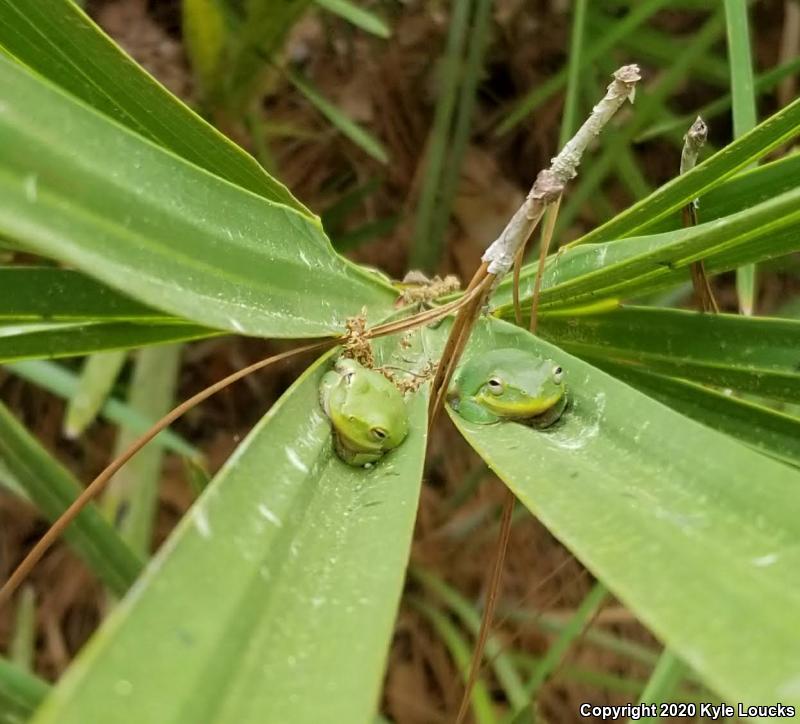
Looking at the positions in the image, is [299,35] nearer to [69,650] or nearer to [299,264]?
[299,264]

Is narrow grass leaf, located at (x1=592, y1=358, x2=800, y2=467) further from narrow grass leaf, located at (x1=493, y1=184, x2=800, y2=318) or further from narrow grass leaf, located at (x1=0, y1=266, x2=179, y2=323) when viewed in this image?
narrow grass leaf, located at (x1=0, y1=266, x2=179, y2=323)

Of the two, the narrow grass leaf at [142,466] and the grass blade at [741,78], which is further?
the narrow grass leaf at [142,466]

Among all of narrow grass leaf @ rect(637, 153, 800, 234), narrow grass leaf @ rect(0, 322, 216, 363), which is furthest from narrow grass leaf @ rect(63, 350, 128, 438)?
narrow grass leaf @ rect(637, 153, 800, 234)

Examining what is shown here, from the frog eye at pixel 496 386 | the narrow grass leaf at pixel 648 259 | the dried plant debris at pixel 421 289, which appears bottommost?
the frog eye at pixel 496 386

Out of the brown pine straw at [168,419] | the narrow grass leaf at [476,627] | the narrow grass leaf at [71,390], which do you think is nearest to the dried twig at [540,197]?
the brown pine straw at [168,419]

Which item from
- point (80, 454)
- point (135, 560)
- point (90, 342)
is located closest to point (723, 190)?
point (90, 342)

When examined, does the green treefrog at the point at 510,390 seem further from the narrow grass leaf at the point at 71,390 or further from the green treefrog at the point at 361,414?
the narrow grass leaf at the point at 71,390
